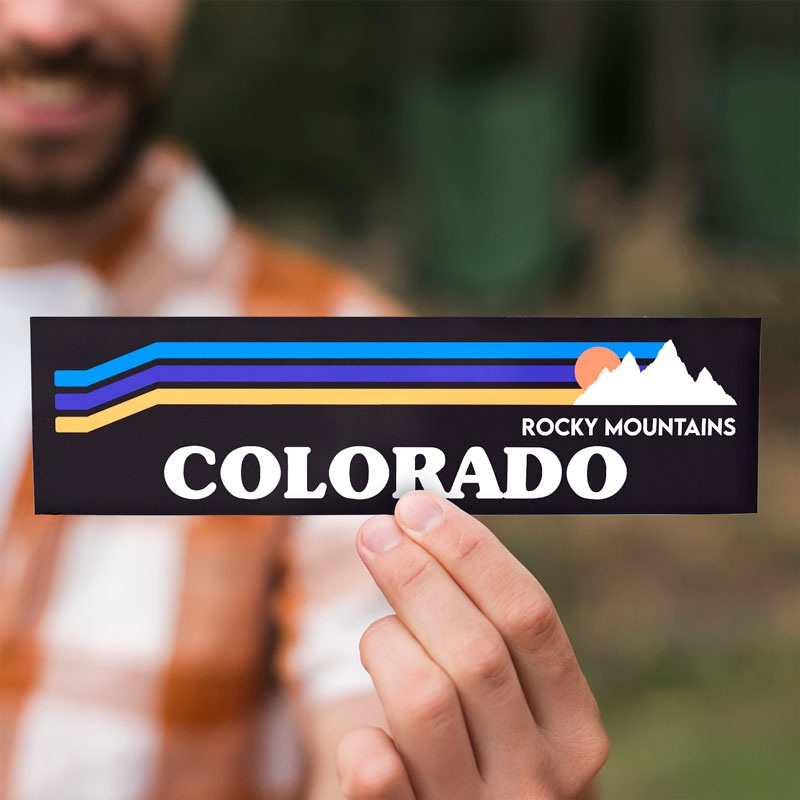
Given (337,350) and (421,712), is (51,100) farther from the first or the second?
(421,712)

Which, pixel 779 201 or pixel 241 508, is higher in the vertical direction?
pixel 779 201

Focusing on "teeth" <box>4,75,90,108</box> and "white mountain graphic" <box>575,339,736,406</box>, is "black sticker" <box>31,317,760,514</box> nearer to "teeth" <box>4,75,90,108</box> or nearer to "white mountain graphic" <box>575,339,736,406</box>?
"white mountain graphic" <box>575,339,736,406</box>

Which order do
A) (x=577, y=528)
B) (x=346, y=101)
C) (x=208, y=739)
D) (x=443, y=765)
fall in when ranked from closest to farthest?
(x=443, y=765)
(x=208, y=739)
(x=577, y=528)
(x=346, y=101)

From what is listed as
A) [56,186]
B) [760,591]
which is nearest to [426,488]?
[56,186]

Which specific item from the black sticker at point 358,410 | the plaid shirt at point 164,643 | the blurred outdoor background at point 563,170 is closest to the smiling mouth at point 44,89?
the plaid shirt at point 164,643

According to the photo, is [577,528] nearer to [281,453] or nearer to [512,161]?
[512,161]

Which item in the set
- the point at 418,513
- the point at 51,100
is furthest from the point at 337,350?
the point at 51,100

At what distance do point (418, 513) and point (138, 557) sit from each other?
1.72 ft

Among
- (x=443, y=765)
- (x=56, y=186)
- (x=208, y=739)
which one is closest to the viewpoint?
(x=443, y=765)

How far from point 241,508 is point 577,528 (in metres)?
1.88

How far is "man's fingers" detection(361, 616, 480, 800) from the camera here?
61 centimetres

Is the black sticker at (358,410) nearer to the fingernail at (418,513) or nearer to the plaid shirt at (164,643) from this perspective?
the fingernail at (418,513)

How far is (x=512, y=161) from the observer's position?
2.86 m

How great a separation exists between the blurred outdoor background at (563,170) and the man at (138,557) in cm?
136
